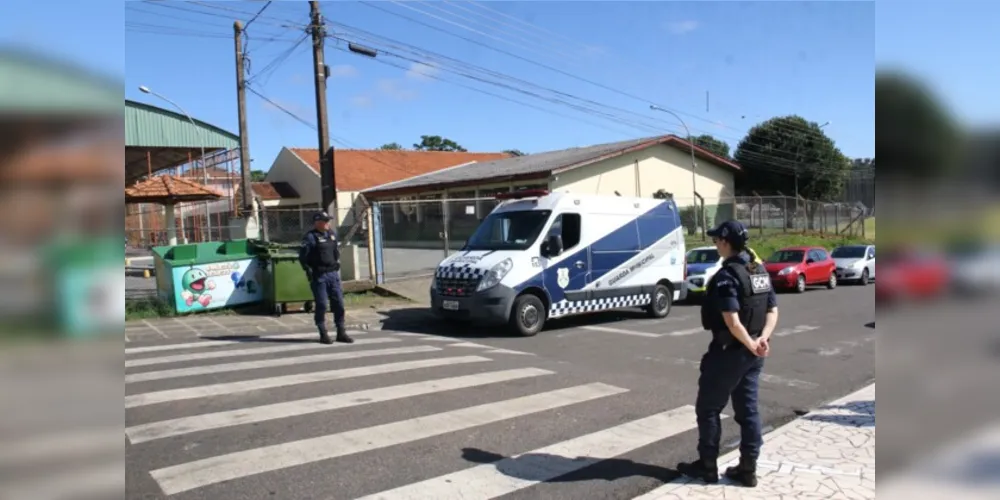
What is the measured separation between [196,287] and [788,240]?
26.9 metres

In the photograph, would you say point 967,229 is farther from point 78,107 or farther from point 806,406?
point 806,406

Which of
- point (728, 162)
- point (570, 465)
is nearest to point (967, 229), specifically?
point (570, 465)

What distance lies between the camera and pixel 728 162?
36.7 metres

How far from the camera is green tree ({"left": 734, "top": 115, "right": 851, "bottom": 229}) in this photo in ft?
165

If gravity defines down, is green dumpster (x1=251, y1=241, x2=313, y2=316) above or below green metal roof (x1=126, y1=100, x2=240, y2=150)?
below

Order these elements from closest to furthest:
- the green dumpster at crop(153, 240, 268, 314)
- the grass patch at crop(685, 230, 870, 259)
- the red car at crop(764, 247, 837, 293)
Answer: the green dumpster at crop(153, 240, 268, 314)
the red car at crop(764, 247, 837, 293)
the grass patch at crop(685, 230, 870, 259)

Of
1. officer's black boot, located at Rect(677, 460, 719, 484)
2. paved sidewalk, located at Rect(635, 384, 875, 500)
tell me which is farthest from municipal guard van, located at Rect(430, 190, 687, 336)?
officer's black boot, located at Rect(677, 460, 719, 484)

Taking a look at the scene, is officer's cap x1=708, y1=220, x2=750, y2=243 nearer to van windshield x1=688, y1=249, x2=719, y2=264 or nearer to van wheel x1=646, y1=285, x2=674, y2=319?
van wheel x1=646, y1=285, x2=674, y2=319

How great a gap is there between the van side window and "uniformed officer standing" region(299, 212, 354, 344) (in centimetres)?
391

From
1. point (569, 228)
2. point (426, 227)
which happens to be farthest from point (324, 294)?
point (426, 227)

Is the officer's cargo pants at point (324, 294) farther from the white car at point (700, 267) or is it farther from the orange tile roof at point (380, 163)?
the orange tile roof at point (380, 163)

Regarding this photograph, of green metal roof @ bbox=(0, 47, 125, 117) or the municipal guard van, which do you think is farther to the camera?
the municipal guard van

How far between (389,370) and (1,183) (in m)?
6.80

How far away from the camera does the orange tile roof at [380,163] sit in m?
47.7
